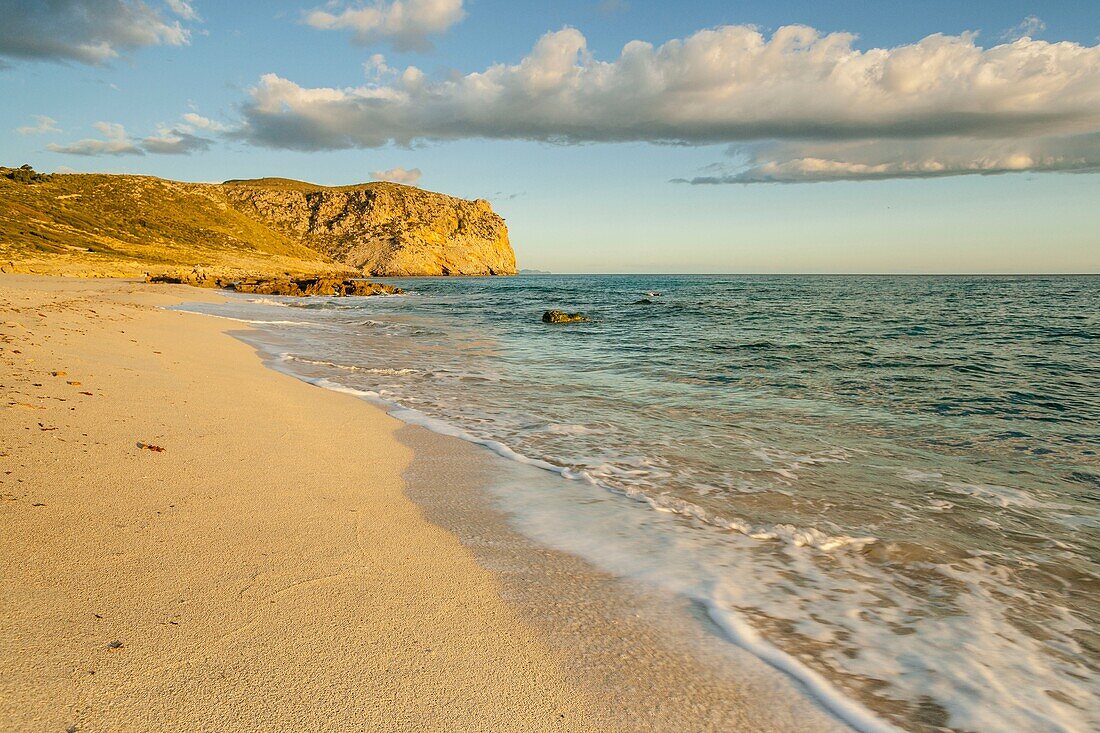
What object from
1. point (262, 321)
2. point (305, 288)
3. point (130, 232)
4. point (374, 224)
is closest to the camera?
point (262, 321)

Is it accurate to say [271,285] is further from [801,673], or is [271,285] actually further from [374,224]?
[374,224]

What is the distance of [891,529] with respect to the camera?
4.43m

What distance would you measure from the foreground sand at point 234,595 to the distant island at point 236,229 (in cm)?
4255

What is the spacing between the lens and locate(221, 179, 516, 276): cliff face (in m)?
123

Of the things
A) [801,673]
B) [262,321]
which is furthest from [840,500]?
[262,321]

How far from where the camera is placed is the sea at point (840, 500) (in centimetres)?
282

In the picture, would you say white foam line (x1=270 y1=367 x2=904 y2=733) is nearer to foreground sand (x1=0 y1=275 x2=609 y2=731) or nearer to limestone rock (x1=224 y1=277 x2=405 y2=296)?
foreground sand (x1=0 y1=275 x2=609 y2=731)

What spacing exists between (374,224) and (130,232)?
2523 inches

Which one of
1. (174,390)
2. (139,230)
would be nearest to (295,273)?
(139,230)

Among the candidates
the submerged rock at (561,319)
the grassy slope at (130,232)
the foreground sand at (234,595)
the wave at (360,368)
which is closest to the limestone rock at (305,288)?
the grassy slope at (130,232)

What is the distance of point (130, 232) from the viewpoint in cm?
6712

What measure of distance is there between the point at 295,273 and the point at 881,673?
83.7 m

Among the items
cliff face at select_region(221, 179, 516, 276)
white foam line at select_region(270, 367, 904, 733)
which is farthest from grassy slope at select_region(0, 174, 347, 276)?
white foam line at select_region(270, 367, 904, 733)

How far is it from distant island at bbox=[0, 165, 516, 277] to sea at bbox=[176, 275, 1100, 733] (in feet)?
139
